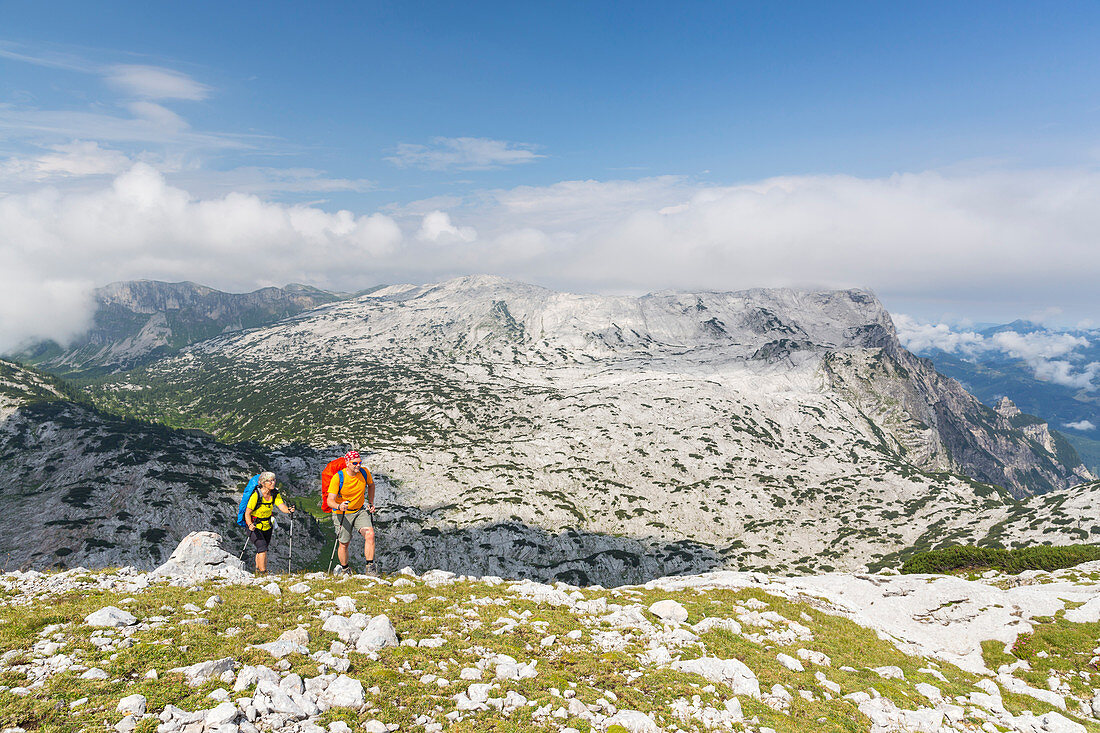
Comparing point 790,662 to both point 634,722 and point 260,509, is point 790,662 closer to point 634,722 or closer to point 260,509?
point 634,722

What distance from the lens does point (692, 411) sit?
182125 millimetres

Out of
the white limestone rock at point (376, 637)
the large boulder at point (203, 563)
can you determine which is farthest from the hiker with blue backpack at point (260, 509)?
the white limestone rock at point (376, 637)

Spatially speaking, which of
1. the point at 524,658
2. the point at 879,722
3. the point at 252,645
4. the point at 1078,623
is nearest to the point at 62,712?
the point at 252,645

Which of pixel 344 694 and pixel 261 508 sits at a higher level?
pixel 261 508

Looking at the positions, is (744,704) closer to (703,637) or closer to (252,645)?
(703,637)

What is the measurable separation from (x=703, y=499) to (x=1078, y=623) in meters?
107

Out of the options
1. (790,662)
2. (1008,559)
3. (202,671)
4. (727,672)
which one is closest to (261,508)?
(202,671)

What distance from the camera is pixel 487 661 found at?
1434 centimetres

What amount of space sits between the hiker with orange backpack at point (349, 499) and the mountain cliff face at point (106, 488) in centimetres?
6876

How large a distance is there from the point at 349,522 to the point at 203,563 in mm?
8007

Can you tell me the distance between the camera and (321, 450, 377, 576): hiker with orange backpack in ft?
73.5

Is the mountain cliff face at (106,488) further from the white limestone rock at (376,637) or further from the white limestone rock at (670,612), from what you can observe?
the white limestone rock at (670,612)

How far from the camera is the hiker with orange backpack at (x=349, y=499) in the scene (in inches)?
882

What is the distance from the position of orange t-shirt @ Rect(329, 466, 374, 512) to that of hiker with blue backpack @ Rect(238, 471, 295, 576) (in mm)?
2415
